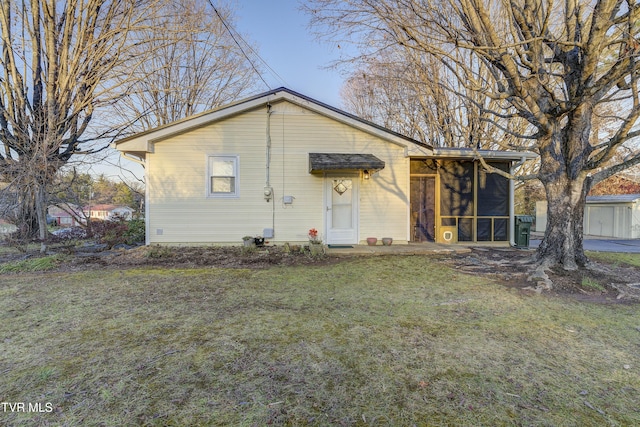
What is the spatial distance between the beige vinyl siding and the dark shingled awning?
1.48ft

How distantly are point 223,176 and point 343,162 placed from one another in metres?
3.43

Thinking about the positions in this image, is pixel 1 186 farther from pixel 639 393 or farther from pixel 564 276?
pixel 564 276

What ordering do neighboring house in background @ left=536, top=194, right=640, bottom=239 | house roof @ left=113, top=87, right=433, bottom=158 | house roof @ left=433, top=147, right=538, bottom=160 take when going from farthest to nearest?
neighboring house in background @ left=536, top=194, right=640, bottom=239 < house roof @ left=433, top=147, right=538, bottom=160 < house roof @ left=113, top=87, right=433, bottom=158

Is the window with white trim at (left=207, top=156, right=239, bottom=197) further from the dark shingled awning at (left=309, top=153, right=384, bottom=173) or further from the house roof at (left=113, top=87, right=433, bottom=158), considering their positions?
the dark shingled awning at (left=309, top=153, right=384, bottom=173)

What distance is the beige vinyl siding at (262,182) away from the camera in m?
8.23

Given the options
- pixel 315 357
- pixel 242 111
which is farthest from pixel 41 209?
pixel 315 357

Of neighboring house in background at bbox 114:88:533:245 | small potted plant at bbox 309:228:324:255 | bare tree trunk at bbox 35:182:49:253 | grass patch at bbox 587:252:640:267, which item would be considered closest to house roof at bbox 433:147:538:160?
neighboring house in background at bbox 114:88:533:245

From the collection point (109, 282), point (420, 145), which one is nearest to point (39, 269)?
point (109, 282)

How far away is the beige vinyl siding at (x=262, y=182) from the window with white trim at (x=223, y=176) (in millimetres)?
147

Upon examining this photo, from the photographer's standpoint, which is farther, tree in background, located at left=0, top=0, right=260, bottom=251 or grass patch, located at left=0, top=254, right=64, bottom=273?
tree in background, located at left=0, top=0, right=260, bottom=251

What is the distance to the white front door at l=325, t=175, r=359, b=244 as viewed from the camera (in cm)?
876

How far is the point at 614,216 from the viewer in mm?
14602

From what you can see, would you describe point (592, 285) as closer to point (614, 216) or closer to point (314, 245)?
point (314, 245)

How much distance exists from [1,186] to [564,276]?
11.8 metres
